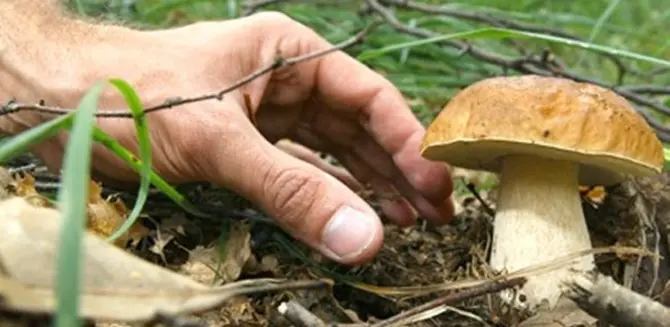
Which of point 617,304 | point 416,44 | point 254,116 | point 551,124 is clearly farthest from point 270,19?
point 617,304

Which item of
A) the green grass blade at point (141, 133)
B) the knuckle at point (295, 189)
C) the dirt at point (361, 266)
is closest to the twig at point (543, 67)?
the dirt at point (361, 266)

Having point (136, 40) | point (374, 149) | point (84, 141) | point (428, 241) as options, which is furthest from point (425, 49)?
point (84, 141)

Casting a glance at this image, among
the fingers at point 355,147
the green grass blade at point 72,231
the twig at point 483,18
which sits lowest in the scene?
the fingers at point 355,147

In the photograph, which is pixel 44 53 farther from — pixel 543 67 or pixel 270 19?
pixel 543 67

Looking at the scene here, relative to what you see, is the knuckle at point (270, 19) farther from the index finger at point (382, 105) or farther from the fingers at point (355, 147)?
the fingers at point (355, 147)

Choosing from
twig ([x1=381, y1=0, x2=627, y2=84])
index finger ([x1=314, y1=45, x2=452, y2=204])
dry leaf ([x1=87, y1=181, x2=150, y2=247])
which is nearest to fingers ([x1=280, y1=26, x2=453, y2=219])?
index finger ([x1=314, y1=45, x2=452, y2=204])

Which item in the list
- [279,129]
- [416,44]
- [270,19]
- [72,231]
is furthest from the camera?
[279,129]
